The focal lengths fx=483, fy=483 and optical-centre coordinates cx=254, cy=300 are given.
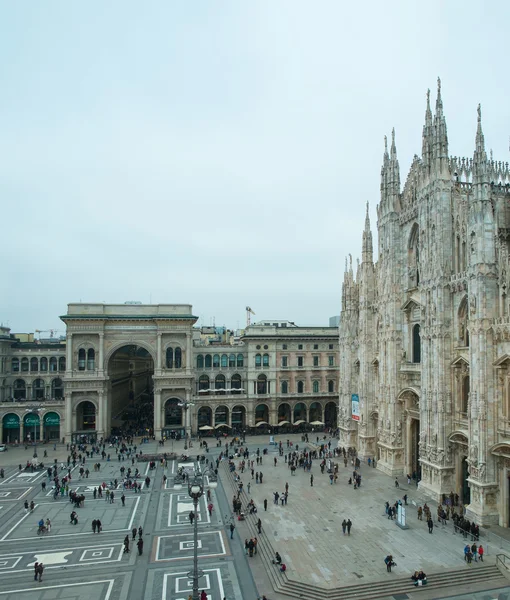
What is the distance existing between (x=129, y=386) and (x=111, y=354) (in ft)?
90.5

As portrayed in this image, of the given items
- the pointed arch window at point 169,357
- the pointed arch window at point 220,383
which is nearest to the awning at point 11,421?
the pointed arch window at point 169,357

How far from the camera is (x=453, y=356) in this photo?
120ft

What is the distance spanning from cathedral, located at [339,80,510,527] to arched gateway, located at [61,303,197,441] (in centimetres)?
2408

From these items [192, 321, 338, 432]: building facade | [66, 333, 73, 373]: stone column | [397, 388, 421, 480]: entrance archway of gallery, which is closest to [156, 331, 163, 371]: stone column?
[192, 321, 338, 432]: building facade

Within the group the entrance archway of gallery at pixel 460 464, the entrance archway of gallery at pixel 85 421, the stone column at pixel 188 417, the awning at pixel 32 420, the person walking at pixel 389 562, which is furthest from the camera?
the stone column at pixel 188 417

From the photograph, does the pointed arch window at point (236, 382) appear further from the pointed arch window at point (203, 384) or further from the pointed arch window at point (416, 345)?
the pointed arch window at point (416, 345)

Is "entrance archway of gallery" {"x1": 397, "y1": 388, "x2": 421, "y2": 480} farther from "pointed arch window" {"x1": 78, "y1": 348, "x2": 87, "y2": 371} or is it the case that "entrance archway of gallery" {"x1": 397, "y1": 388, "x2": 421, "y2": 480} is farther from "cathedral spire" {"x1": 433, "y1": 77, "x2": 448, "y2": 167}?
"pointed arch window" {"x1": 78, "y1": 348, "x2": 87, "y2": 371}

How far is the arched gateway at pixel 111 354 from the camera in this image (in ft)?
209

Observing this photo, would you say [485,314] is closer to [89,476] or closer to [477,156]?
[477,156]

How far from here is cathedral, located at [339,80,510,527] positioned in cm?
A: 3125

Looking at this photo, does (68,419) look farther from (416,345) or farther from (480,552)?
(480,552)

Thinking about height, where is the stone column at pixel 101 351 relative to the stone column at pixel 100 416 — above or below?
above

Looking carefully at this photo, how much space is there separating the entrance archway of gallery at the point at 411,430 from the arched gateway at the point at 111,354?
3191 centimetres

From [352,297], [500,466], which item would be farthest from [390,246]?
[500,466]
